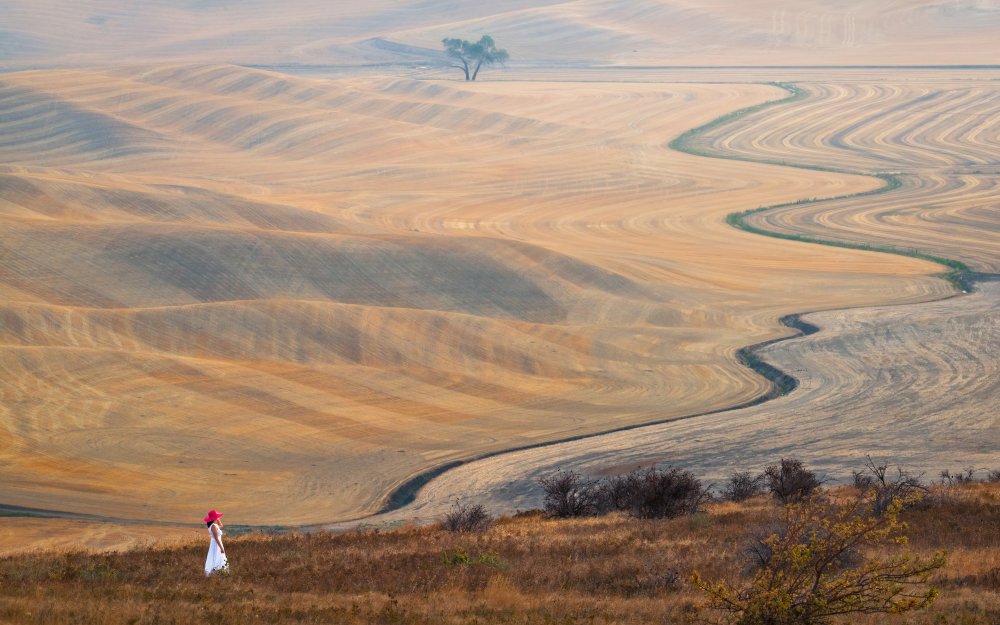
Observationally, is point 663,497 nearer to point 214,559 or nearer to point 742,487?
point 742,487

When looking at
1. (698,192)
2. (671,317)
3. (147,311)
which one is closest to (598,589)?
(147,311)

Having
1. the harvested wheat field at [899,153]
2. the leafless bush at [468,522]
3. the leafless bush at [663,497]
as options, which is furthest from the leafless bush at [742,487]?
the harvested wheat field at [899,153]

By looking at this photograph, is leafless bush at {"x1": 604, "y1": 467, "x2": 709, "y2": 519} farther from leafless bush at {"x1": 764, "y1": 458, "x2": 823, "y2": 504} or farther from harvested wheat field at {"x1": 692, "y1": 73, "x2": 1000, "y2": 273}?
harvested wheat field at {"x1": 692, "y1": 73, "x2": 1000, "y2": 273}

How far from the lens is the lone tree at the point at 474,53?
179625 millimetres

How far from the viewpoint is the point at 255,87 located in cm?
13962

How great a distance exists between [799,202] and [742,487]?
68626mm

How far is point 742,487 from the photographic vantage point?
31375 millimetres

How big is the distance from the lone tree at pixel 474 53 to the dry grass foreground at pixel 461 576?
157840 millimetres

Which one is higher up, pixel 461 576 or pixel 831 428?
pixel 461 576

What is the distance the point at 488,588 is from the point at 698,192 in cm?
8665

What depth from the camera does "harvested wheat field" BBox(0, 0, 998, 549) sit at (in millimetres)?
36250

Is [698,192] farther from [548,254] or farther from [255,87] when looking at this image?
[255,87]

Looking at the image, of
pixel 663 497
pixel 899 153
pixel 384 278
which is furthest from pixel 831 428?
pixel 899 153

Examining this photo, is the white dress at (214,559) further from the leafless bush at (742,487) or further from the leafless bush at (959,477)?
the leafless bush at (959,477)
